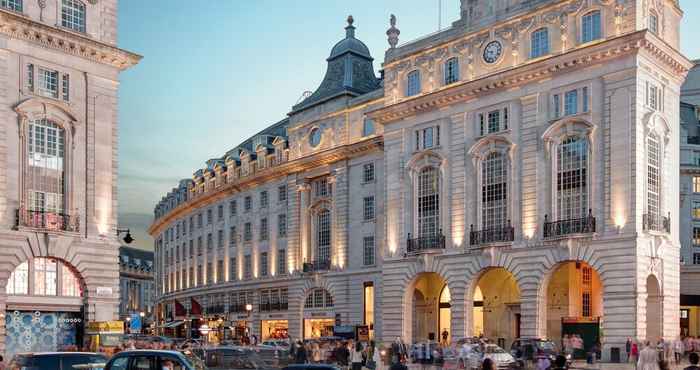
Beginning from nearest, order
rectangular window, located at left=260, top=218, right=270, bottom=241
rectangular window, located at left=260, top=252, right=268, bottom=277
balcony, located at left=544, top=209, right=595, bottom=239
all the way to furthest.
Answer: balcony, located at left=544, top=209, right=595, bottom=239, rectangular window, located at left=260, top=252, right=268, bottom=277, rectangular window, located at left=260, top=218, right=270, bottom=241

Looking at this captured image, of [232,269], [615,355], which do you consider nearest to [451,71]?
[615,355]

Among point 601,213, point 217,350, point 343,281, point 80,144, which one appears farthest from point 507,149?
point 217,350

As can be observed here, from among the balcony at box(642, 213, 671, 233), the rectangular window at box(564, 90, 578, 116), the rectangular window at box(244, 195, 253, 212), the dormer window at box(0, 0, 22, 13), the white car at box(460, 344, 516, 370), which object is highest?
the dormer window at box(0, 0, 22, 13)

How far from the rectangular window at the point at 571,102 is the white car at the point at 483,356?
14793 mm

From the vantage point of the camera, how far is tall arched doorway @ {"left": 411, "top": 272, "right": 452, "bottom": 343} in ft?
Answer: 189

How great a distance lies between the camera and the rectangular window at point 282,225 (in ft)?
235

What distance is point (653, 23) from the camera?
1826 inches

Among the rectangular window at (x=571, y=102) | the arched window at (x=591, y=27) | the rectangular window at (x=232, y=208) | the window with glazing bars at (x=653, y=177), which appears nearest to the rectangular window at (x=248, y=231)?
the rectangular window at (x=232, y=208)

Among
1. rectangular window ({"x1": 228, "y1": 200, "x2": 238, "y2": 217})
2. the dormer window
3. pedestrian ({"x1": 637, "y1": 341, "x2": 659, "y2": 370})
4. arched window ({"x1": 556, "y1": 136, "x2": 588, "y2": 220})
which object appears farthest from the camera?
rectangular window ({"x1": 228, "y1": 200, "x2": 238, "y2": 217})

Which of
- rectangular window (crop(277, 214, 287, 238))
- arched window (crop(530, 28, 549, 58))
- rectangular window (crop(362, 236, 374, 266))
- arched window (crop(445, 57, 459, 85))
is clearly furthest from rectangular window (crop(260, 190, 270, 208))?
arched window (crop(530, 28, 549, 58))

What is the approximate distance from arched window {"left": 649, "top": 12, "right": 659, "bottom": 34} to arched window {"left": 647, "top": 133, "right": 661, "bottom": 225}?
583 cm

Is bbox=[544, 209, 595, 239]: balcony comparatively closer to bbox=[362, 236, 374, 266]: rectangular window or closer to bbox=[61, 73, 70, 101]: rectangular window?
bbox=[362, 236, 374, 266]: rectangular window

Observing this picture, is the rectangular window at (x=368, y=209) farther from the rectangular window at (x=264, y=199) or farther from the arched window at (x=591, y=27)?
the arched window at (x=591, y=27)

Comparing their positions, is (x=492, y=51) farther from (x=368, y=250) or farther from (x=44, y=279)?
(x=44, y=279)
